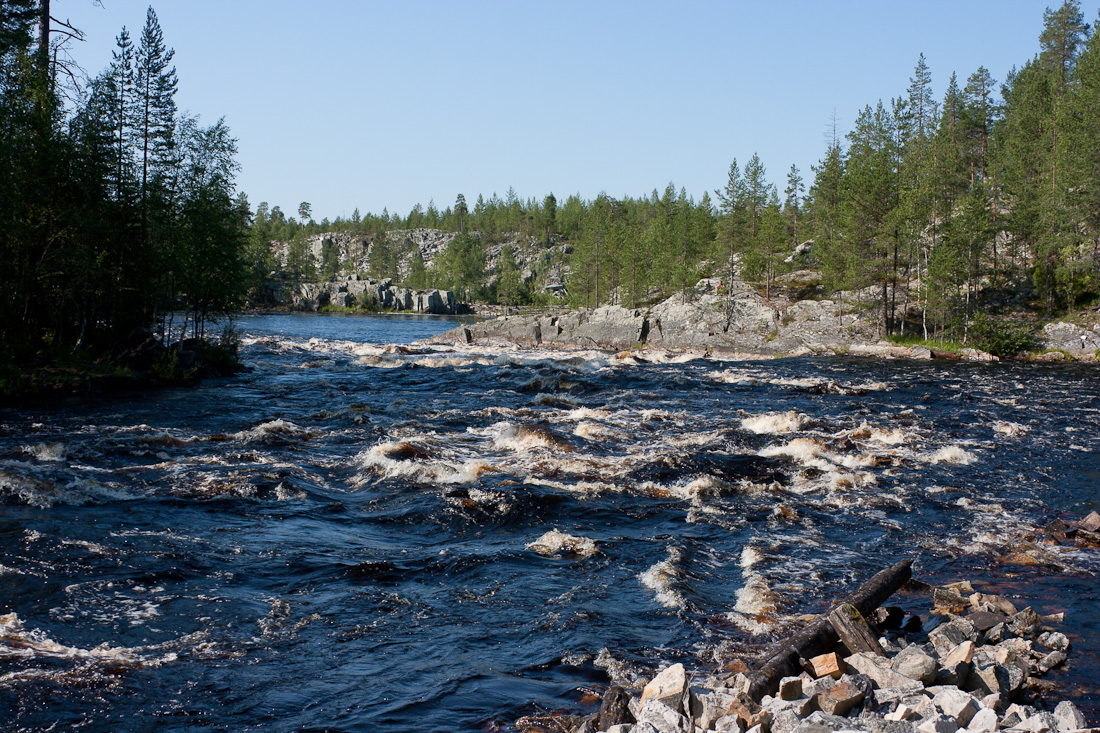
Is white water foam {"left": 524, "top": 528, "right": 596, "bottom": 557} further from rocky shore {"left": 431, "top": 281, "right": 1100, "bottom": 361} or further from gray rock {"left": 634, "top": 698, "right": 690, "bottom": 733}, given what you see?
rocky shore {"left": 431, "top": 281, "right": 1100, "bottom": 361}

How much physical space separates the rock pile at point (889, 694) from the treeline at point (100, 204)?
27627 millimetres

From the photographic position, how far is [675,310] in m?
60.9

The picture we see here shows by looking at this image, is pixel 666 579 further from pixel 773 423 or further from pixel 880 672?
pixel 773 423

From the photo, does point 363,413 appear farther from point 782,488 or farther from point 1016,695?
point 1016,695

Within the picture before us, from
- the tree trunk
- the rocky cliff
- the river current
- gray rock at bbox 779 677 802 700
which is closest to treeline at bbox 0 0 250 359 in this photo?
the tree trunk

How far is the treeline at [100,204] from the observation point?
25.3 m

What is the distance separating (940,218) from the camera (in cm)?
6216

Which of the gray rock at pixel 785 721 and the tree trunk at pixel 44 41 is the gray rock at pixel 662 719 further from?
the tree trunk at pixel 44 41

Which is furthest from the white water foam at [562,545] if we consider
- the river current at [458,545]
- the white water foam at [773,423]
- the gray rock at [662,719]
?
the white water foam at [773,423]

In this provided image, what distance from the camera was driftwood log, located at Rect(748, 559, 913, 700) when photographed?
6.57 metres

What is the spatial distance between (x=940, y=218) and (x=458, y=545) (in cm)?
→ 6466

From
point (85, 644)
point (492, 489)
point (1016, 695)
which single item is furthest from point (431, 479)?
point (1016, 695)

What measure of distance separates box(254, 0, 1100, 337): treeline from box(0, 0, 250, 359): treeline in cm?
4475

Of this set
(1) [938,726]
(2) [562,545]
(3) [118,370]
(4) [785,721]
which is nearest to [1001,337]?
(2) [562,545]
